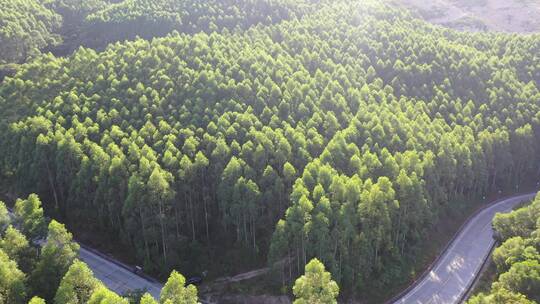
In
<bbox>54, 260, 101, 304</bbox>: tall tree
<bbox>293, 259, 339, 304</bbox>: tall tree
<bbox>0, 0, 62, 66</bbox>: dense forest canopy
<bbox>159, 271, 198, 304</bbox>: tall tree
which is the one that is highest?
<bbox>0, 0, 62, 66</bbox>: dense forest canopy

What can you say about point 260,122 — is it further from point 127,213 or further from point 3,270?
point 3,270

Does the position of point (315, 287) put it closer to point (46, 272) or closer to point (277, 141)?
point (46, 272)

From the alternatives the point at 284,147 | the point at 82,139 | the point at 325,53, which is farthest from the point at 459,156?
the point at 82,139

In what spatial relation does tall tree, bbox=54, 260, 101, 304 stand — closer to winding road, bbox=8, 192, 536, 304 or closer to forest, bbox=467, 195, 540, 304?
winding road, bbox=8, 192, 536, 304

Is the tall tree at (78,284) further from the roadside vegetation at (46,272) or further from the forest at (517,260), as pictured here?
the forest at (517,260)

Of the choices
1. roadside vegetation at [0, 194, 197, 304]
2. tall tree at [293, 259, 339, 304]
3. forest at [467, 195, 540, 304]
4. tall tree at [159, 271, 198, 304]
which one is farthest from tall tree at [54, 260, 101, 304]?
forest at [467, 195, 540, 304]
